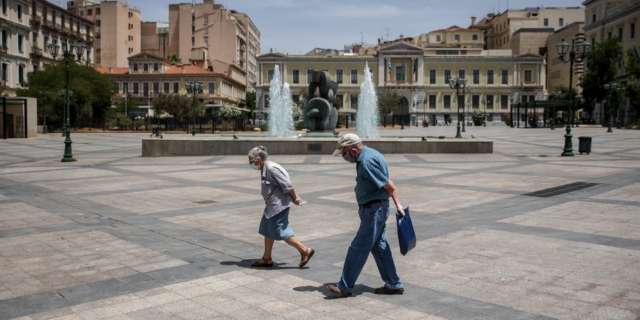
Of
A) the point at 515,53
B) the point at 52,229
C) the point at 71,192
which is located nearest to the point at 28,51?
the point at 71,192

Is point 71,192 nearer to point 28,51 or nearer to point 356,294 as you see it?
point 356,294

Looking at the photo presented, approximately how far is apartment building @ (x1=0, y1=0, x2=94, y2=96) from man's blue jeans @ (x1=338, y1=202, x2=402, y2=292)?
51.5 meters

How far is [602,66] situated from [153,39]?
74317 millimetres

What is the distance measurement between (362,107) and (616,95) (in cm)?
2791

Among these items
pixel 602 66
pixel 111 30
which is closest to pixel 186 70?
pixel 111 30

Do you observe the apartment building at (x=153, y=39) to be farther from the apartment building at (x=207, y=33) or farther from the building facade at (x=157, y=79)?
the building facade at (x=157, y=79)

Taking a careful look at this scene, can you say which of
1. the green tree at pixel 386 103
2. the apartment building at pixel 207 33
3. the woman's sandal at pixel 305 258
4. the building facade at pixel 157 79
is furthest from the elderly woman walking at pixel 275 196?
the apartment building at pixel 207 33

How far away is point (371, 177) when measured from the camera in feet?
16.2

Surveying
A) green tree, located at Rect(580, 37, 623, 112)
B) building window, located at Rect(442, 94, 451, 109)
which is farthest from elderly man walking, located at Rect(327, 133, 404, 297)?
building window, located at Rect(442, 94, 451, 109)

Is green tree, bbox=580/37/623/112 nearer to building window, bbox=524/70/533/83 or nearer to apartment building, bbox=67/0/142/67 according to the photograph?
building window, bbox=524/70/533/83

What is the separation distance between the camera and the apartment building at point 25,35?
55.7 m

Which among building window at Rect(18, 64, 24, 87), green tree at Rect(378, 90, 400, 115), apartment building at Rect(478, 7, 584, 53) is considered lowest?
green tree at Rect(378, 90, 400, 115)

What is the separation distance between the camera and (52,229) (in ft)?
27.3

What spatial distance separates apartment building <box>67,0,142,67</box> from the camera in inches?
3688
